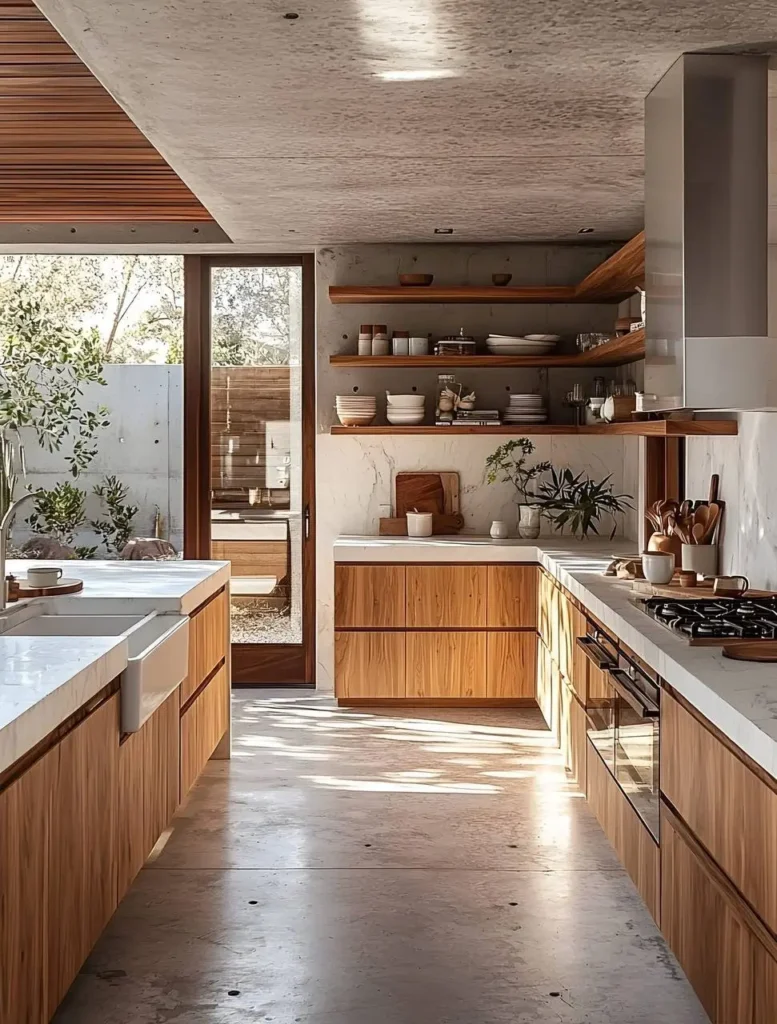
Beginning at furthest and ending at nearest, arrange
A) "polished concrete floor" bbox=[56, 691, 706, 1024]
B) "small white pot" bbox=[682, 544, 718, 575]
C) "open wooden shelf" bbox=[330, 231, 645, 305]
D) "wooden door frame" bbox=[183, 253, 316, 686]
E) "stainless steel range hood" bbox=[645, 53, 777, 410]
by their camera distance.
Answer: "wooden door frame" bbox=[183, 253, 316, 686] < "open wooden shelf" bbox=[330, 231, 645, 305] < "small white pot" bbox=[682, 544, 718, 575] < "stainless steel range hood" bbox=[645, 53, 777, 410] < "polished concrete floor" bbox=[56, 691, 706, 1024]

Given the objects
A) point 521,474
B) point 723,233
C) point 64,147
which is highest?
point 64,147

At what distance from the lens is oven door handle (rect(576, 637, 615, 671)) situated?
12.2 ft

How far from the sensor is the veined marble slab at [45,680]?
212 cm

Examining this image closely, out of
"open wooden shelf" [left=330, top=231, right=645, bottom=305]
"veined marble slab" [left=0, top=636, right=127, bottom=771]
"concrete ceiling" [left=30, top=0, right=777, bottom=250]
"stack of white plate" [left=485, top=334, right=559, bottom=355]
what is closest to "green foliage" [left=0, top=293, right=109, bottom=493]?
"open wooden shelf" [left=330, top=231, right=645, bottom=305]

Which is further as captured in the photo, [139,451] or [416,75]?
[139,451]

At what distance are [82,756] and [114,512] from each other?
14.8ft

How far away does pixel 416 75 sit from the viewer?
3420mm

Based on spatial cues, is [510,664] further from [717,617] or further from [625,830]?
[717,617]

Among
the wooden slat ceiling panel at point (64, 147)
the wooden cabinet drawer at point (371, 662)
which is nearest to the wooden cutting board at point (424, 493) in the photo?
the wooden cabinet drawer at point (371, 662)

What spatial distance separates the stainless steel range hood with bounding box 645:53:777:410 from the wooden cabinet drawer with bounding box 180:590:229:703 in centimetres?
195

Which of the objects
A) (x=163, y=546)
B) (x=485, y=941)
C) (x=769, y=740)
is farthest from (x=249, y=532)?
(x=769, y=740)

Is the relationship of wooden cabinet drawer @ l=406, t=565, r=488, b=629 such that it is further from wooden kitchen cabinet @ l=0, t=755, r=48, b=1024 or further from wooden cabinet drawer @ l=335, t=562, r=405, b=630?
wooden kitchen cabinet @ l=0, t=755, r=48, b=1024

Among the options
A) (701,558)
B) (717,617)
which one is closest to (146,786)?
(717,617)

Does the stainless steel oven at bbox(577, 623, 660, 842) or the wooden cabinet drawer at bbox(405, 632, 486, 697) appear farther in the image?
the wooden cabinet drawer at bbox(405, 632, 486, 697)
